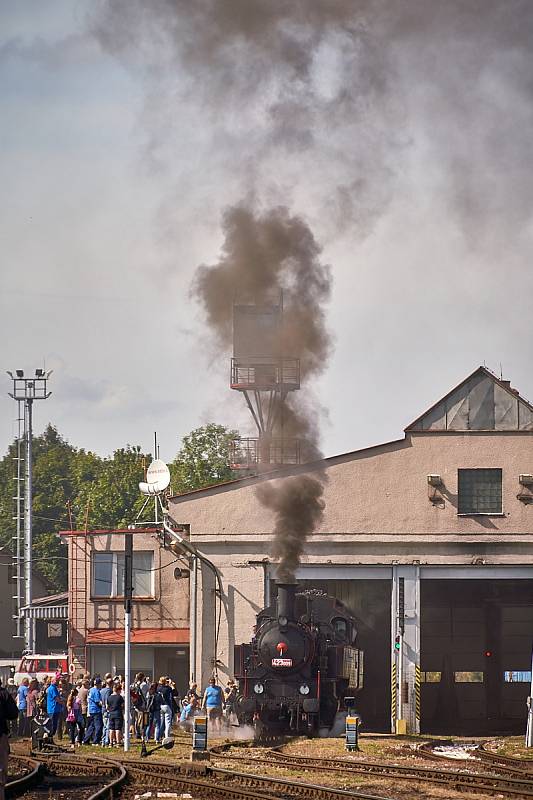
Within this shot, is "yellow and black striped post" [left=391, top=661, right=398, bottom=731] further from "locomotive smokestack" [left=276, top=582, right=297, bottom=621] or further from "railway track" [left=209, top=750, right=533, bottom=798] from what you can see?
"railway track" [left=209, top=750, right=533, bottom=798]

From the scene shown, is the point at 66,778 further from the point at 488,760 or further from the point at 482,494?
the point at 482,494

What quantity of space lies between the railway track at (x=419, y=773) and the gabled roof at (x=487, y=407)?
15159 mm

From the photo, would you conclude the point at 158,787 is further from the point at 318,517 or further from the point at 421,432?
the point at 421,432

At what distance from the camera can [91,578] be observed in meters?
47.3

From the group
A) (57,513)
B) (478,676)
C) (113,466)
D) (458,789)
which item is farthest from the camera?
(57,513)

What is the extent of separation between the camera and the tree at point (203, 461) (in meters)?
78.8

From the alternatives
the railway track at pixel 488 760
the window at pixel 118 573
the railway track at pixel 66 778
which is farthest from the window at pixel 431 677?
the railway track at pixel 66 778

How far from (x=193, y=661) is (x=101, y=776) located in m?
17.1

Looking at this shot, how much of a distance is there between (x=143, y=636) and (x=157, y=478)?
7.63 meters

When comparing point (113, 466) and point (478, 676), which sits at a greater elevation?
point (113, 466)

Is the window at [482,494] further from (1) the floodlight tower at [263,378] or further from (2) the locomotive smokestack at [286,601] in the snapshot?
(2) the locomotive smokestack at [286,601]

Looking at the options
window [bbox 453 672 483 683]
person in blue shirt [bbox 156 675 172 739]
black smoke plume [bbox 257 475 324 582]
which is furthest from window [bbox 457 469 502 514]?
person in blue shirt [bbox 156 675 172 739]

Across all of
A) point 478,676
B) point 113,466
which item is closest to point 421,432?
point 478,676

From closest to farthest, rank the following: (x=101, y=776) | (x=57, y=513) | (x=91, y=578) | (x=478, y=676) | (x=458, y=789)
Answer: (x=458, y=789), (x=101, y=776), (x=478, y=676), (x=91, y=578), (x=57, y=513)
